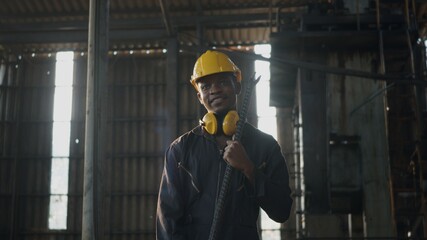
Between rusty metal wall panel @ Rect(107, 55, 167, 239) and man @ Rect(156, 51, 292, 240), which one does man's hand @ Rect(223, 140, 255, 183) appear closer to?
man @ Rect(156, 51, 292, 240)

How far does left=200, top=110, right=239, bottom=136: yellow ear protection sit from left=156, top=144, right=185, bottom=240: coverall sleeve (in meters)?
0.30

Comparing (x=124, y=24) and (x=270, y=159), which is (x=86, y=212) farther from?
(x=124, y=24)

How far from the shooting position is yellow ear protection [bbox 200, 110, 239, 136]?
3.09 m

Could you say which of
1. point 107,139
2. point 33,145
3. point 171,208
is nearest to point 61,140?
point 33,145

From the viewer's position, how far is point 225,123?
10.2ft

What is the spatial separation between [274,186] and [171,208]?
2.05 ft

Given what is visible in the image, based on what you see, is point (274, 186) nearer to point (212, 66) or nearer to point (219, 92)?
point (219, 92)

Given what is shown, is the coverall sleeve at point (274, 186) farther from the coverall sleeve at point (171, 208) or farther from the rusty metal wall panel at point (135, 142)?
the rusty metal wall panel at point (135, 142)

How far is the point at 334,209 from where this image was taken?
968 cm

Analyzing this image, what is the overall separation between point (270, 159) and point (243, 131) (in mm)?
245

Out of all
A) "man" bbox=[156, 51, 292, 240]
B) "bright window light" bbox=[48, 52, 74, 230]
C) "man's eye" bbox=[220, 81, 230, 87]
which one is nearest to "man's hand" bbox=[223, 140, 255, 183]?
"man" bbox=[156, 51, 292, 240]

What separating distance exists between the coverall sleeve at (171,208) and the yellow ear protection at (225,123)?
0.30m

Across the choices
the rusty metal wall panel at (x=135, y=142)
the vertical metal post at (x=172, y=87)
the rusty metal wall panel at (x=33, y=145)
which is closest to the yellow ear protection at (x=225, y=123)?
the vertical metal post at (x=172, y=87)

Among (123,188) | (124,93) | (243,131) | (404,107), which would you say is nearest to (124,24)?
(124,93)
